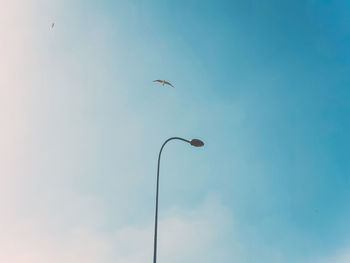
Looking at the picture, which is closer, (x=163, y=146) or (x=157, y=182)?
(x=157, y=182)

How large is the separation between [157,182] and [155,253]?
10.6 ft

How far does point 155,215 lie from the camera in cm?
1277

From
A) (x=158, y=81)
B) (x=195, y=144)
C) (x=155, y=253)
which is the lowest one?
(x=155, y=253)

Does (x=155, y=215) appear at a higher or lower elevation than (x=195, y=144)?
lower

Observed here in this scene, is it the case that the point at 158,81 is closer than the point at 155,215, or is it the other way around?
the point at 155,215

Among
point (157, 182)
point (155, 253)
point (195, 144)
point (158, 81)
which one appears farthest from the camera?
point (158, 81)

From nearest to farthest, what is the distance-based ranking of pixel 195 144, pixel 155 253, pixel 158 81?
1. pixel 155 253
2. pixel 195 144
3. pixel 158 81

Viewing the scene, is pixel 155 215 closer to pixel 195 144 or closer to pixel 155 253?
pixel 155 253

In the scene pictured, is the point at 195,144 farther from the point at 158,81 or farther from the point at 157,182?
the point at 158,81

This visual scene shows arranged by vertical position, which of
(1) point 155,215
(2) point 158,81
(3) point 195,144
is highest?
(2) point 158,81

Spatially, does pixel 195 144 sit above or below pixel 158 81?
below

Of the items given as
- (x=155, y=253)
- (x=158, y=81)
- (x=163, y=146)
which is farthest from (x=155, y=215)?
(x=158, y=81)

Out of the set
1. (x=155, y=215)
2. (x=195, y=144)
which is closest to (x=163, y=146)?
(x=195, y=144)

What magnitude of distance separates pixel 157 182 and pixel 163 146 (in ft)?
7.17
